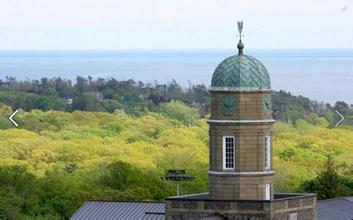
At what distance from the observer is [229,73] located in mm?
45312

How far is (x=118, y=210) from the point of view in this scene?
60.6 meters

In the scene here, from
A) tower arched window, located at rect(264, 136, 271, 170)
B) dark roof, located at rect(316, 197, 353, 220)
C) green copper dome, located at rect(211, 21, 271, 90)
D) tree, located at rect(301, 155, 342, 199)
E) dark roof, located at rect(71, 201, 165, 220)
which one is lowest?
tree, located at rect(301, 155, 342, 199)

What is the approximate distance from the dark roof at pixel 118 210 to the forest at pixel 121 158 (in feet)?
52.7

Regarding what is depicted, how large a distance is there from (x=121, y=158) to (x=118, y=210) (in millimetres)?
56907

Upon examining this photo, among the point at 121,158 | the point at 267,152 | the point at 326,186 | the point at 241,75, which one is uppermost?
the point at 241,75

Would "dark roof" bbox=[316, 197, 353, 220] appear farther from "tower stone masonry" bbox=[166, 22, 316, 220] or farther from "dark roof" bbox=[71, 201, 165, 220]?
"tower stone masonry" bbox=[166, 22, 316, 220]

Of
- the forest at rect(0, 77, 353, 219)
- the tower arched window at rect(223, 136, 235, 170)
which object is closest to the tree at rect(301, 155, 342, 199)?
the forest at rect(0, 77, 353, 219)

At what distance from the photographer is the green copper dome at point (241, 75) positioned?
45.1 m

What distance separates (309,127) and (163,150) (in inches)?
1884

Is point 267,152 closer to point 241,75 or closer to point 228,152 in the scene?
point 228,152

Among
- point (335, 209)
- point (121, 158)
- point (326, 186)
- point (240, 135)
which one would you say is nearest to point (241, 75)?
point (240, 135)

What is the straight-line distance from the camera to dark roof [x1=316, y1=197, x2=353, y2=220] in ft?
203

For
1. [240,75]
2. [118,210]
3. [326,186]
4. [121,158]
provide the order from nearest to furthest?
[240,75], [118,210], [326,186], [121,158]

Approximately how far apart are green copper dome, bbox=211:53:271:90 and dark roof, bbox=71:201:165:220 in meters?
13.9
